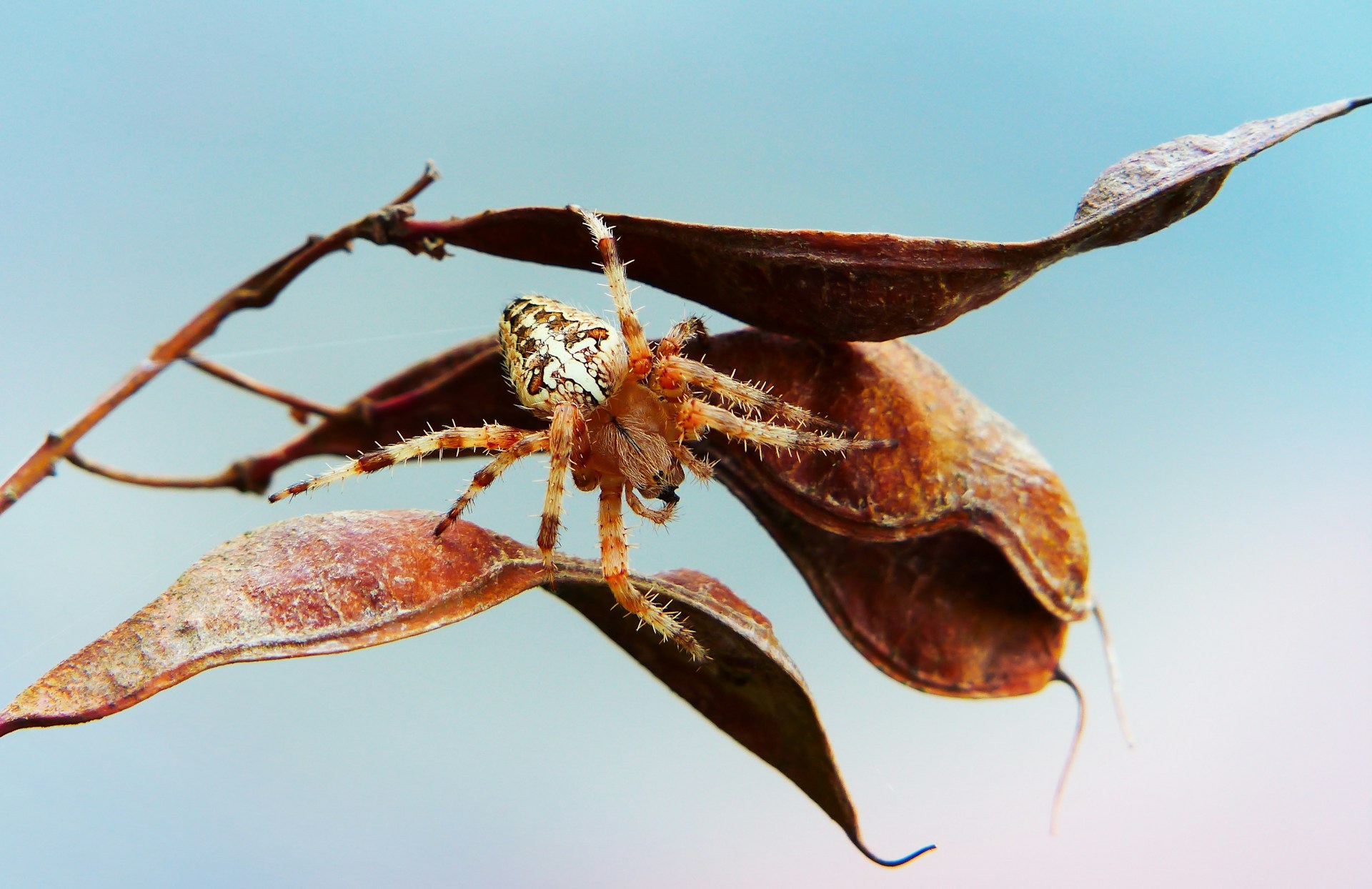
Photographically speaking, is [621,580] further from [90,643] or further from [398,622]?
[90,643]

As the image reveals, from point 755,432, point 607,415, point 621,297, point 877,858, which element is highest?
point 621,297

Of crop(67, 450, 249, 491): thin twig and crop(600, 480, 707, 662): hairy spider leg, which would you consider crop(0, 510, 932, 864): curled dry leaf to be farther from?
crop(67, 450, 249, 491): thin twig

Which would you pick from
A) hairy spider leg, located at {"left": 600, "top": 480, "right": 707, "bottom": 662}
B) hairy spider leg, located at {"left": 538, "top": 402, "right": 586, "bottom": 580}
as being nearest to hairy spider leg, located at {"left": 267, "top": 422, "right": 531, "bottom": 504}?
hairy spider leg, located at {"left": 538, "top": 402, "right": 586, "bottom": 580}

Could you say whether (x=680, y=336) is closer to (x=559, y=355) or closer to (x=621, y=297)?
(x=621, y=297)

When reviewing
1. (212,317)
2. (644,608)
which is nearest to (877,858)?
(644,608)

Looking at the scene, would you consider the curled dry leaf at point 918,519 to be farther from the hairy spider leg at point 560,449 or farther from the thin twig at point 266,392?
the thin twig at point 266,392

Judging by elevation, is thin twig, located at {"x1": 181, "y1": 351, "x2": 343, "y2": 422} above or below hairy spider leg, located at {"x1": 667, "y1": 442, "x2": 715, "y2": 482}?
above

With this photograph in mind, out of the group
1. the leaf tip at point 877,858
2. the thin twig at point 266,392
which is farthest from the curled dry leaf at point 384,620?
the thin twig at point 266,392

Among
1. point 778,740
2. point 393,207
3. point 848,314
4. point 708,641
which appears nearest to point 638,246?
point 848,314
